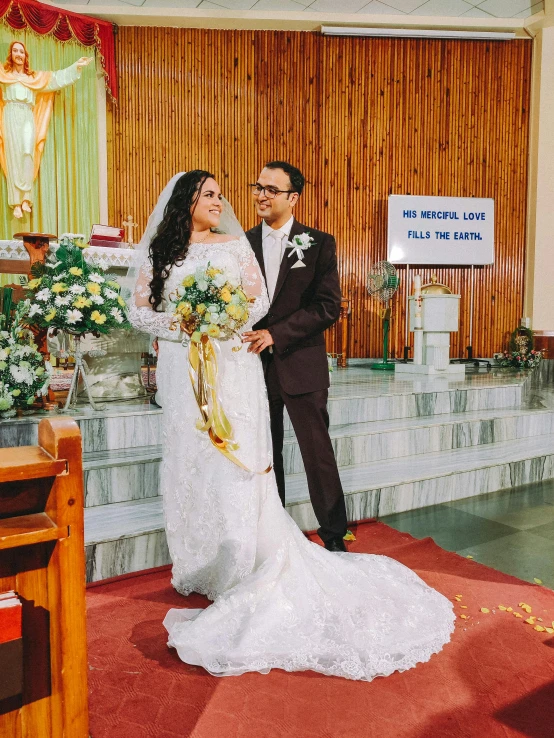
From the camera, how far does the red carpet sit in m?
1.75

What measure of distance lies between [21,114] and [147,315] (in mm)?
5850

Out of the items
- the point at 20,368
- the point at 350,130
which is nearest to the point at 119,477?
the point at 20,368

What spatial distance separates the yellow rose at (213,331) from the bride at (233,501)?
0.69 feet

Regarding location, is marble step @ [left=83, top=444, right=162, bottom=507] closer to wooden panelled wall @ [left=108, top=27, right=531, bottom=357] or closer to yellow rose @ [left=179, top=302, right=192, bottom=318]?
yellow rose @ [left=179, top=302, right=192, bottom=318]

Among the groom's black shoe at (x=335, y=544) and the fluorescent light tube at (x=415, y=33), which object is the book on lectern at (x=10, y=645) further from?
the fluorescent light tube at (x=415, y=33)

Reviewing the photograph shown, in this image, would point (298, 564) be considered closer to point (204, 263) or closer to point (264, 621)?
point (264, 621)

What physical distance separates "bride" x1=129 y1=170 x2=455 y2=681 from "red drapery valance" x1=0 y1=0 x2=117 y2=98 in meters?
6.00

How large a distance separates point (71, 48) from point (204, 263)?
21.4 ft

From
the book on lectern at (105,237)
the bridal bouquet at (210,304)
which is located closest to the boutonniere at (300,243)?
Result: the bridal bouquet at (210,304)

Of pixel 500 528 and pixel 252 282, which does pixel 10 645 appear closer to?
pixel 252 282

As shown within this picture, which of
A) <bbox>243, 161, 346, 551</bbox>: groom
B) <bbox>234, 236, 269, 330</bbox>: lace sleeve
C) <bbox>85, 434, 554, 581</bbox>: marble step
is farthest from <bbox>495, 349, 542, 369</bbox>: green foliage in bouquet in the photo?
<bbox>234, 236, 269, 330</bbox>: lace sleeve

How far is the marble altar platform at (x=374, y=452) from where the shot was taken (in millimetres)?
3047

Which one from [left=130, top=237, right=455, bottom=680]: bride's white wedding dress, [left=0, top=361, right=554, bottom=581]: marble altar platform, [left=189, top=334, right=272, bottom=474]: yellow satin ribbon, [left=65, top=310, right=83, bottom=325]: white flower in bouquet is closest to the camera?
[left=130, top=237, right=455, bottom=680]: bride's white wedding dress

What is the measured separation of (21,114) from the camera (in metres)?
7.01
